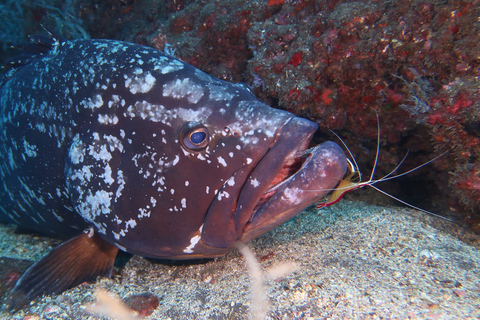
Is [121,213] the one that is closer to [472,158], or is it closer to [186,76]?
[186,76]

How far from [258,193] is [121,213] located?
138cm

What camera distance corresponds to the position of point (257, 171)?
2.13 meters

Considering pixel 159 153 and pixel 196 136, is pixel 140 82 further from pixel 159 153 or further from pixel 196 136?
pixel 196 136

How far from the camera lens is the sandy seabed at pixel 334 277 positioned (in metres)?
1.97

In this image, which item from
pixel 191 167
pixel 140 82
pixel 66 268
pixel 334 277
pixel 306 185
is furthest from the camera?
pixel 66 268

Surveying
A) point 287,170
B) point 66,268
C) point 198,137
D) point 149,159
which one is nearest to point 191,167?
point 198,137

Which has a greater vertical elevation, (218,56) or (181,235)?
(218,56)

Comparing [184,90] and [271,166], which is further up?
[184,90]

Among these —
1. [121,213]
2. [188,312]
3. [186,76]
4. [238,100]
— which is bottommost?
[188,312]

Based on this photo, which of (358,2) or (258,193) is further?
(358,2)

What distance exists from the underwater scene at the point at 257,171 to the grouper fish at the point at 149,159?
16 millimetres

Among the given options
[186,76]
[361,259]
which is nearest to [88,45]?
[186,76]

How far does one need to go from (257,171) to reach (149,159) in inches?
40.5

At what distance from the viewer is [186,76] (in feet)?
8.54
